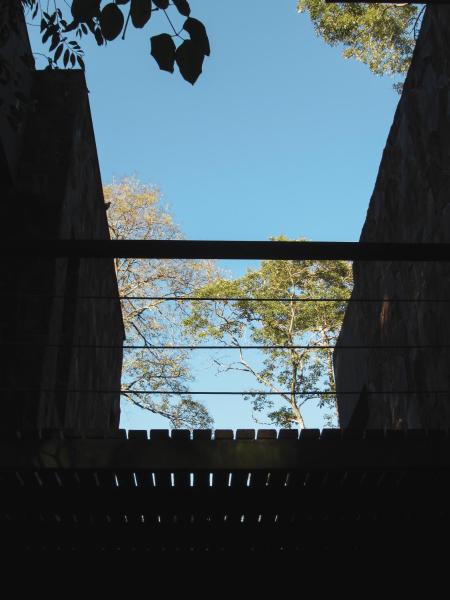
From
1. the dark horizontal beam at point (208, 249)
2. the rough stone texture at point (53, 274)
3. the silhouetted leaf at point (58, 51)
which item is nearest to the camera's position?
the dark horizontal beam at point (208, 249)

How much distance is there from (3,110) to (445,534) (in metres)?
4.37

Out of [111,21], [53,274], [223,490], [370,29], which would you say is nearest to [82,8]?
[111,21]

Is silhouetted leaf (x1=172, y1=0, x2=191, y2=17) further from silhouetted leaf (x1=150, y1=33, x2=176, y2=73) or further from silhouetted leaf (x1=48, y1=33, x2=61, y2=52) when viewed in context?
silhouetted leaf (x1=48, y1=33, x2=61, y2=52)

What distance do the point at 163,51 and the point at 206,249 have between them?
1537 millimetres

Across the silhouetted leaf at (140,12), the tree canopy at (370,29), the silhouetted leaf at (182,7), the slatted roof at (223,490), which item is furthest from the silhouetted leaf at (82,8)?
the tree canopy at (370,29)

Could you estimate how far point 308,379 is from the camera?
21.9 meters

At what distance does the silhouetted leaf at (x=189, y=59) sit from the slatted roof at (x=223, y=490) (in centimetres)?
163

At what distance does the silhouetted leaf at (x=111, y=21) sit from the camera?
2.53 m

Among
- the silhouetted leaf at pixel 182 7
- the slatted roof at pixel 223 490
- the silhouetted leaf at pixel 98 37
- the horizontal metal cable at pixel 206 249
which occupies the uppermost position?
the silhouetted leaf at pixel 98 37

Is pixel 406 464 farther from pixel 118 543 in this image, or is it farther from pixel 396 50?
pixel 396 50

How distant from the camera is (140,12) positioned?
253 cm

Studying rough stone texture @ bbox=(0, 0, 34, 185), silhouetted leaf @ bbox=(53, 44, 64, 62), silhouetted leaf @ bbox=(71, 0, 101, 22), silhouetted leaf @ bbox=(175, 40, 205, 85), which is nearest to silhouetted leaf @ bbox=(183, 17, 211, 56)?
silhouetted leaf @ bbox=(175, 40, 205, 85)

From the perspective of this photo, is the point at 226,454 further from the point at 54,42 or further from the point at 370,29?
the point at 370,29

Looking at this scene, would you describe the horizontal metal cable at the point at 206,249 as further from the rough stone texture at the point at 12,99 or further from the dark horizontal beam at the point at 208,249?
the rough stone texture at the point at 12,99
